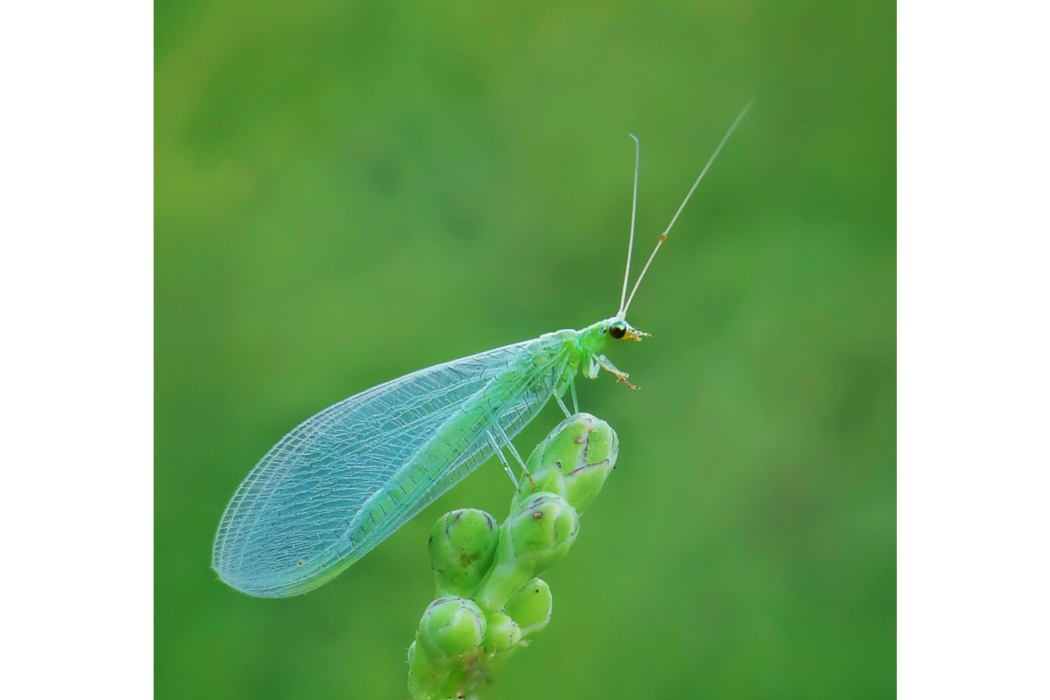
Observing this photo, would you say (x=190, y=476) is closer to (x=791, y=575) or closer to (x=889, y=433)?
(x=791, y=575)

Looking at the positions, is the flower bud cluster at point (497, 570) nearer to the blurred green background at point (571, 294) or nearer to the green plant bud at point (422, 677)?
the green plant bud at point (422, 677)

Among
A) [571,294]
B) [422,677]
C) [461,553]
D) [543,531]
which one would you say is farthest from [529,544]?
[571,294]

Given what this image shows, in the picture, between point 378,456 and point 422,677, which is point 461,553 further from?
point 378,456

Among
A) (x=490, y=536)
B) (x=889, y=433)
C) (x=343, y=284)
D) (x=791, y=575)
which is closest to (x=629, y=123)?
(x=343, y=284)

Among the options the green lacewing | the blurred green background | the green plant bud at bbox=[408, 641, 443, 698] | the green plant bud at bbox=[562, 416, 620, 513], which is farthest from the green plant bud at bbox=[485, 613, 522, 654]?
the blurred green background

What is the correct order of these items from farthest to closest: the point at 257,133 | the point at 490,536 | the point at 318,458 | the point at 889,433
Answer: the point at 257,133 → the point at 889,433 → the point at 318,458 → the point at 490,536

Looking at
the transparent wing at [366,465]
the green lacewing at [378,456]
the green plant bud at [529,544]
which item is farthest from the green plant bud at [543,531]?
the transparent wing at [366,465]
